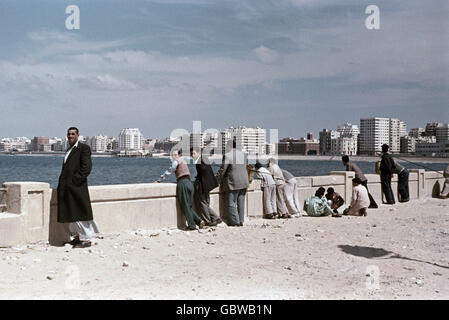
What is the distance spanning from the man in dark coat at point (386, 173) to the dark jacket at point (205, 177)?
6727 millimetres

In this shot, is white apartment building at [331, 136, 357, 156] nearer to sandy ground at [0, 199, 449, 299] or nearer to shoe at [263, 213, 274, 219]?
shoe at [263, 213, 274, 219]

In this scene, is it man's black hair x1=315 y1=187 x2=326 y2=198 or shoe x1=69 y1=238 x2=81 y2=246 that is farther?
man's black hair x1=315 y1=187 x2=326 y2=198

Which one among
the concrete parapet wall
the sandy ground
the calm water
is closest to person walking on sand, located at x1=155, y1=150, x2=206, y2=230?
the concrete parapet wall

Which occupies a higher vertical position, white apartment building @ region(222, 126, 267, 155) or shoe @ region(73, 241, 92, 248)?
white apartment building @ region(222, 126, 267, 155)

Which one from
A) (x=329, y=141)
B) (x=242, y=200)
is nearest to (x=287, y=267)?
(x=242, y=200)

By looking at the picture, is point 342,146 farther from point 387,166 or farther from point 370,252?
point 370,252

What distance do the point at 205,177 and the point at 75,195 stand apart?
302cm

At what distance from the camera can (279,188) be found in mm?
12203

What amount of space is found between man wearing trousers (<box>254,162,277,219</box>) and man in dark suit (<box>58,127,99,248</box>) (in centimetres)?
480

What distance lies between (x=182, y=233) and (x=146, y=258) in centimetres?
198

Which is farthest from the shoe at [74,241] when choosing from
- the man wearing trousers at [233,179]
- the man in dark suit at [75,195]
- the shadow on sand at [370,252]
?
the shadow on sand at [370,252]

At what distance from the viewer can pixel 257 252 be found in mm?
8219

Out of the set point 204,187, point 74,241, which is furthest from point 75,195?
point 204,187

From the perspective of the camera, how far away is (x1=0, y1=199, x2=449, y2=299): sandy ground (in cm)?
595
